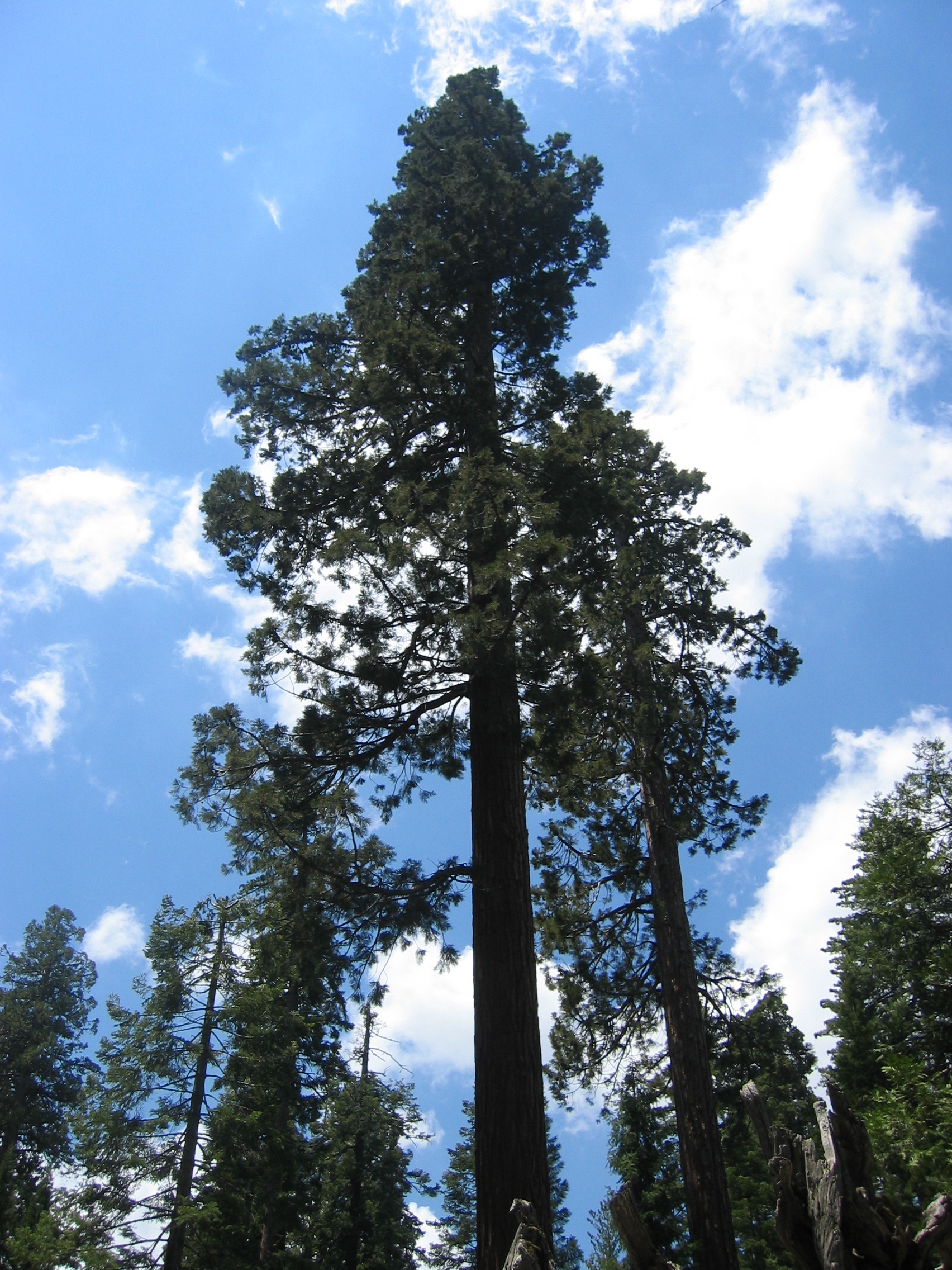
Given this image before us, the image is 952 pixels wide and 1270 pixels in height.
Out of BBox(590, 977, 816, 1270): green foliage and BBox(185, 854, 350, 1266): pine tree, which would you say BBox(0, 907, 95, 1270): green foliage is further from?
BBox(590, 977, 816, 1270): green foliage

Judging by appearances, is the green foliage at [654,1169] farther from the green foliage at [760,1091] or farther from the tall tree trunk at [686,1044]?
the tall tree trunk at [686,1044]

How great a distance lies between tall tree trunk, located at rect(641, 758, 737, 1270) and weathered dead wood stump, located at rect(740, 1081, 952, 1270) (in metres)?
6.24

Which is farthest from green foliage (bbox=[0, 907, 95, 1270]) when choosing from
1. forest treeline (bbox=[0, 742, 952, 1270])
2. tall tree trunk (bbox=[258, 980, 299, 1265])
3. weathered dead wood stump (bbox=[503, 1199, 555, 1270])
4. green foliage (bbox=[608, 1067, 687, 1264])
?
weathered dead wood stump (bbox=[503, 1199, 555, 1270])

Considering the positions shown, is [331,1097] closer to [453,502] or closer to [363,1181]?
[363,1181]

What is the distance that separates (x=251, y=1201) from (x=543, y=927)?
6838 mm

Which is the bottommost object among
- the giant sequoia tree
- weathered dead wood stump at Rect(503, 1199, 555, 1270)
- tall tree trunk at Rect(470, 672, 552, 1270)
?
weathered dead wood stump at Rect(503, 1199, 555, 1270)

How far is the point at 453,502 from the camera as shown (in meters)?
7.53

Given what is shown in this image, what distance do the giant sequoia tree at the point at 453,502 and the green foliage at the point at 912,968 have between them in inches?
276

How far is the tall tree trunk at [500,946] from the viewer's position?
5.93 meters

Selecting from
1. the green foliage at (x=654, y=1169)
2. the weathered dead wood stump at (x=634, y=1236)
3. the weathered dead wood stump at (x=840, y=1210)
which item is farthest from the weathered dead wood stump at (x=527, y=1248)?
the green foliage at (x=654, y=1169)

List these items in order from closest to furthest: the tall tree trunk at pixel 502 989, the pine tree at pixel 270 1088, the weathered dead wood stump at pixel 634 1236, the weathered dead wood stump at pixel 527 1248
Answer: the weathered dead wood stump at pixel 527 1248, the weathered dead wood stump at pixel 634 1236, the tall tree trunk at pixel 502 989, the pine tree at pixel 270 1088

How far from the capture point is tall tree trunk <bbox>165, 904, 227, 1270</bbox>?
11547 millimetres

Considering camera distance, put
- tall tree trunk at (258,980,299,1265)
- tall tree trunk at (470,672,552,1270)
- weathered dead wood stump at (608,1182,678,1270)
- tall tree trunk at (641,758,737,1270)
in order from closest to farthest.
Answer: weathered dead wood stump at (608,1182,678,1270), tall tree trunk at (470,672,552,1270), tall tree trunk at (641,758,737,1270), tall tree trunk at (258,980,299,1265)

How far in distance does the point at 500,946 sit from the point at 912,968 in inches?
375
